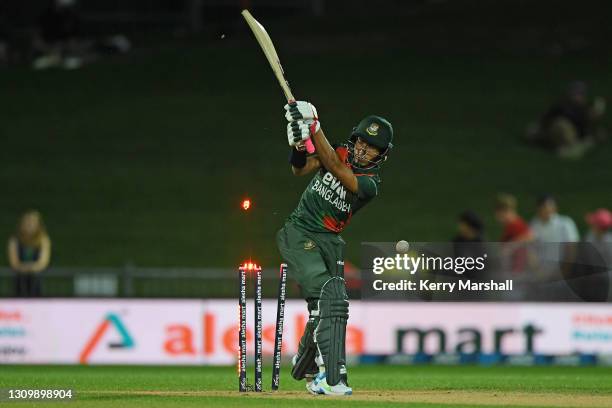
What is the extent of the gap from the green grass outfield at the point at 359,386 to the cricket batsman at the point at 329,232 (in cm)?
39

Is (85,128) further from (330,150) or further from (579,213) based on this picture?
(330,150)

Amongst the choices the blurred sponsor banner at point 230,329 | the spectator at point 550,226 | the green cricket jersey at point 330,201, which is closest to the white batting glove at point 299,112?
the green cricket jersey at point 330,201

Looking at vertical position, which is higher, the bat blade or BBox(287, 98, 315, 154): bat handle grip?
the bat blade

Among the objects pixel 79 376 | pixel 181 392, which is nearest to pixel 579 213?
pixel 79 376

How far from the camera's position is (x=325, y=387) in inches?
459

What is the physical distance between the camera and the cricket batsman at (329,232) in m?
11.4

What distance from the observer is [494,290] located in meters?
18.1

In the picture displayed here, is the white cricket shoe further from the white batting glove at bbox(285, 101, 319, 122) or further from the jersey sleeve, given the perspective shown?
the white batting glove at bbox(285, 101, 319, 122)

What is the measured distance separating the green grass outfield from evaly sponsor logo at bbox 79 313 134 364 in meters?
1.04

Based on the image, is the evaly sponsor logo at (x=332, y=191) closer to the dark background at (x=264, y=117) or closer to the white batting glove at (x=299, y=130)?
the white batting glove at (x=299, y=130)

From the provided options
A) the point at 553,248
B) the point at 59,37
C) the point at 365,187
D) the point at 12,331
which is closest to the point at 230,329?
the point at 12,331

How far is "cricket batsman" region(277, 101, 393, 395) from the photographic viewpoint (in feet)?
37.5

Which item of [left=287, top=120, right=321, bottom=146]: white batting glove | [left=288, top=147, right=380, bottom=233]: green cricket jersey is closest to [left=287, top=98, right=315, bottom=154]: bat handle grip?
[left=287, top=120, right=321, bottom=146]: white batting glove

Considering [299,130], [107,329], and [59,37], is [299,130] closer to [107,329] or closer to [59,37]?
[107,329]
